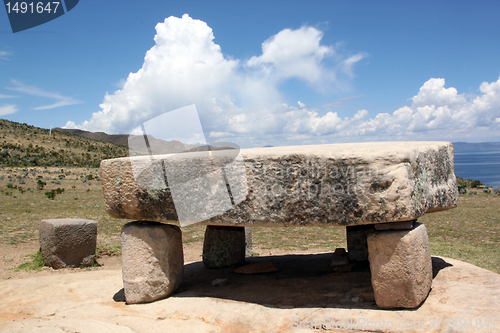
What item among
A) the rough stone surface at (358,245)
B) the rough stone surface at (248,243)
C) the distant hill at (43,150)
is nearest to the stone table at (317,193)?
the rough stone surface at (358,245)

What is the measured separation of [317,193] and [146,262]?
2284 millimetres

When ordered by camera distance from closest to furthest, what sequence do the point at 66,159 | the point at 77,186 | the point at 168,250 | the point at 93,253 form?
1. the point at 168,250
2. the point at 93,253
3. the point at 77,186
4. the point at 66,159

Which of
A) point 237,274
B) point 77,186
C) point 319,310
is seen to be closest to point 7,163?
point 77,186

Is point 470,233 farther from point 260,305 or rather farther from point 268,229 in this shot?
point 260,305

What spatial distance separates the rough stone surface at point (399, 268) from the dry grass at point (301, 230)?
3040mm

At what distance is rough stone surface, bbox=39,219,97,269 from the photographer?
22.4ft

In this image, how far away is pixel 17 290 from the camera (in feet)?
17.0

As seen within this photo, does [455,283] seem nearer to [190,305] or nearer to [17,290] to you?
[190,305]

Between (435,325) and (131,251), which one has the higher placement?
(131,251)

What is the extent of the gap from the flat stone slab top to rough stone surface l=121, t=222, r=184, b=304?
0.23 metres

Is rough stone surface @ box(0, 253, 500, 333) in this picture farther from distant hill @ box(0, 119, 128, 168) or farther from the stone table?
distant hill @ box(0, 119, 128, 168)

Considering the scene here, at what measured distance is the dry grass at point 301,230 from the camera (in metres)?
7.60

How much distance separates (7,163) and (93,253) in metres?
30.5

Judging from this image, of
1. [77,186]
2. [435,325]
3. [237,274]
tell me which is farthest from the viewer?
[77,186]
